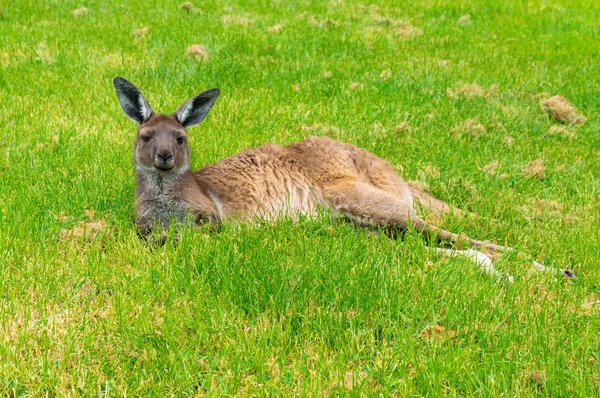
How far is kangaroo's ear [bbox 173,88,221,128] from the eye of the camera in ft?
17.9

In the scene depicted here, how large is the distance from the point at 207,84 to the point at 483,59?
447cm

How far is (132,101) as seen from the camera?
544 cm

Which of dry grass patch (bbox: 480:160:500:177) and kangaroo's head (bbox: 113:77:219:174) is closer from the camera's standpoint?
kangaroo's head (bbox: 113:77:219:174)

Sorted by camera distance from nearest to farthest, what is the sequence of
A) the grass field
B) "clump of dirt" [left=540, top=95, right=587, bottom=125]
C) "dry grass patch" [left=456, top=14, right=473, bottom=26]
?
the grass field
"clump of dirt" [left=540, top=95, right=587, bottom=125]
"dry grass patch" [left=456, top=14, right=473, bottom=26]

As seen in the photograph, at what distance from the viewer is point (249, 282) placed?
3945 mm

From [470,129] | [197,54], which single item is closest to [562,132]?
[470,129]

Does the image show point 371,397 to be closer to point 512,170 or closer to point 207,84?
point 512,170

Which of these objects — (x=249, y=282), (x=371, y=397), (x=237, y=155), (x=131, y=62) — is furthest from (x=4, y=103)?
(x=371, y=397)

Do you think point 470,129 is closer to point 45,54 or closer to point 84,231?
point 84,231

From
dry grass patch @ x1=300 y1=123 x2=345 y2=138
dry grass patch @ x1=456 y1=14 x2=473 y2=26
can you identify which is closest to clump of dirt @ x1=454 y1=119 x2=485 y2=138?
dry grass patch @ x1=300 y1=123 x2=345 y2=138

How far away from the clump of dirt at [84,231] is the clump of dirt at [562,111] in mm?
5780

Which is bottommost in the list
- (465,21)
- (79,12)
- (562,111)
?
(562,111)

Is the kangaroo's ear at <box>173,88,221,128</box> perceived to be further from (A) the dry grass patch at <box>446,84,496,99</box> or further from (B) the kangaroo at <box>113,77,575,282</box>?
(A) the dry grass patch at <box>446,84,496,99</box>

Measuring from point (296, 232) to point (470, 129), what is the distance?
3448mm
